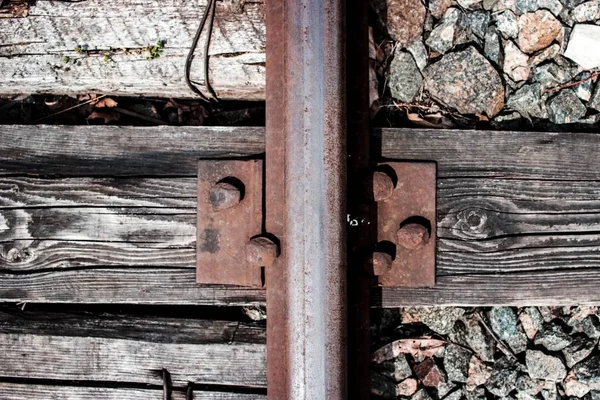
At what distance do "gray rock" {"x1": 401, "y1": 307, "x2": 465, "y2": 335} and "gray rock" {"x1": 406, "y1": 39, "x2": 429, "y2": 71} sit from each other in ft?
3.80

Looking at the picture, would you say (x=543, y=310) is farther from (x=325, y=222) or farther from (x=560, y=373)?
(x=325, y=222)

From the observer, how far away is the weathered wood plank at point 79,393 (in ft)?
10.7

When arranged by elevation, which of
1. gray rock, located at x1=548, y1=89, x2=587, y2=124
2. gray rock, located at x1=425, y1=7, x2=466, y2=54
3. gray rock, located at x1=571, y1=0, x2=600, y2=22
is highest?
gray rock, located at x1=571, y1=0, x2=600, y2=22

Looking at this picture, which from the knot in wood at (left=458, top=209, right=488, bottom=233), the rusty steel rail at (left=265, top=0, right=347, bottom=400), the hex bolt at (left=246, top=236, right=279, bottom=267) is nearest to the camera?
the rusty steel rail at (left=265, top=0, right=347, bottom=400)

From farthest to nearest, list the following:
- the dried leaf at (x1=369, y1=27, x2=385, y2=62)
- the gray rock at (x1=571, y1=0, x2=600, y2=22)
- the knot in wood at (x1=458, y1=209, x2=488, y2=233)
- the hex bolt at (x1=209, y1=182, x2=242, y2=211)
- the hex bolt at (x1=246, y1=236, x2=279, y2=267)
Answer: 1. the gray rock at (x1=571, y1=0, x2=600, y2=22)
2. the dried leaf at (x1=369, y1=27, x2=385, y2=62)
3. the knot in wood at (x1=458, y1=209, x2=488, y2=233)
4. the hex bolt at (x1=209, y1=182, x2=242, y2=211)
5. the hex bolt at (x1=246, y1=236, x2=279, y2=267)

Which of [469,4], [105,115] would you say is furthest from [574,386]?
[105,115]

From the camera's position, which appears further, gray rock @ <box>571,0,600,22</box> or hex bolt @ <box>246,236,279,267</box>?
gray rock @ <box>571,0,600,22</box>

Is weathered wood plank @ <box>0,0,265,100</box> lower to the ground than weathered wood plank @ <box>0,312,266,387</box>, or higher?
higher

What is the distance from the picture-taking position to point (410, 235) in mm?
2949

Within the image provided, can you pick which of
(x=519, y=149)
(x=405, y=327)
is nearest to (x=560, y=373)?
(x=405, y=327)

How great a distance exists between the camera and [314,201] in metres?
2.77

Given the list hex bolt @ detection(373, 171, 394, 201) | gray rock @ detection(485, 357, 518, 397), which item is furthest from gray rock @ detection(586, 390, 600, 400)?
hex bolt @ detection(373, 171, 394, 201)

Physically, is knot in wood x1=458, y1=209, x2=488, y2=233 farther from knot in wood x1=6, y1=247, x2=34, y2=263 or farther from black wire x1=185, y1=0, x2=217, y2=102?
knot in wood x1=6, y1=247, x2=34, y2=263

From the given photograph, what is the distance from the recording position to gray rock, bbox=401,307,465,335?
11.3 ft
